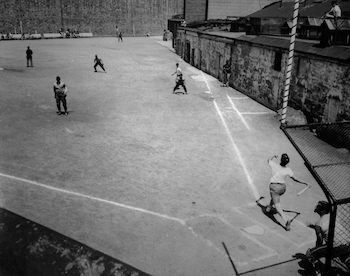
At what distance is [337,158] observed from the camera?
1150 cm

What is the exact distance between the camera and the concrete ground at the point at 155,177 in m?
6.91

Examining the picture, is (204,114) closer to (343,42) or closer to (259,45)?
(259,45)

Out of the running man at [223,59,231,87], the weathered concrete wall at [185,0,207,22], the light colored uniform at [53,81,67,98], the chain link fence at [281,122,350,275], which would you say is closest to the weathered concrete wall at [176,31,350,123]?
the running man at [223,59,231,87]

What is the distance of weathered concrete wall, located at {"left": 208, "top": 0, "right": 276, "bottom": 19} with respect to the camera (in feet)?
134

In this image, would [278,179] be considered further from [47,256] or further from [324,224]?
[47,256]

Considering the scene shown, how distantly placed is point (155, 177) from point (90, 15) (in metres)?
57.4

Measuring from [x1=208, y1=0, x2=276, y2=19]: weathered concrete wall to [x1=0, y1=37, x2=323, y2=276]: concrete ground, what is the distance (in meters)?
24.8

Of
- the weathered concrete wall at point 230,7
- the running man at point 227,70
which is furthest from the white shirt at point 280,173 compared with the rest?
the weathered concrete wall at point 230,7

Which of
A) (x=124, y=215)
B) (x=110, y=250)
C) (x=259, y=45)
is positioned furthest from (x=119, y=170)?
(x=259, y=45)

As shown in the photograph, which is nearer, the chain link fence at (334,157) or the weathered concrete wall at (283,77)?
the chain link fence at (334,157)

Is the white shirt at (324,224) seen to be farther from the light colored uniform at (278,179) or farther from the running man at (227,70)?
Result: the running man at (227,70)

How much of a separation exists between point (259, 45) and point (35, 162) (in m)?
13.9

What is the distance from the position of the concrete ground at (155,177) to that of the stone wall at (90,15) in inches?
1642

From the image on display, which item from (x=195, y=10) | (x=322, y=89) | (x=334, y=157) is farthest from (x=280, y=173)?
(x=195, y=10)
